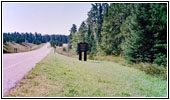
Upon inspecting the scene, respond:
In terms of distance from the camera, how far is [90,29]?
43094 mm

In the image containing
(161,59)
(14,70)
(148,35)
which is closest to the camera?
(14,70)

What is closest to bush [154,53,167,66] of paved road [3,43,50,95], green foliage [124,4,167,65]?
green foliage [124,4,167,65]

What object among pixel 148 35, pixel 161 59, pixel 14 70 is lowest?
pixel 14 70

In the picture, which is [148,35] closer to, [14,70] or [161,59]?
[161,59]

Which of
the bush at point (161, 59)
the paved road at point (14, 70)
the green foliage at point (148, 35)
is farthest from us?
the green foliage at point (148, 35)

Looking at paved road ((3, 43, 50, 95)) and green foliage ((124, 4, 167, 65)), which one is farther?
green foliage ((124, 4, 167, 65))

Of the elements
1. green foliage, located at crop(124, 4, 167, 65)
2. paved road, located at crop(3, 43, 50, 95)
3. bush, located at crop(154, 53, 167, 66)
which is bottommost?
paved road, located at crop(3, 43, 50, 95)

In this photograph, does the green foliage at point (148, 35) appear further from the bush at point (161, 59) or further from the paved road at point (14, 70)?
the paved road at point (14, 70)

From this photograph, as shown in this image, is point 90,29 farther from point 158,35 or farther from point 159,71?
point 159,71

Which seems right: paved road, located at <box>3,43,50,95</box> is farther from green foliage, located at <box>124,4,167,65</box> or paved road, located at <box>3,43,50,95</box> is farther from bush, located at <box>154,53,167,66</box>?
bush, located at <box>154,53,167,66</box>

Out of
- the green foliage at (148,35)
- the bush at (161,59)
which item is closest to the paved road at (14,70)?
the green foliage at (148,35)

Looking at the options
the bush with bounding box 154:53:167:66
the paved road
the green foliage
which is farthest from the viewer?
the green foliage

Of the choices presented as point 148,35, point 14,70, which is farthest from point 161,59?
point 14,70

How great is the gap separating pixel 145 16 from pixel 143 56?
3.69 metres
